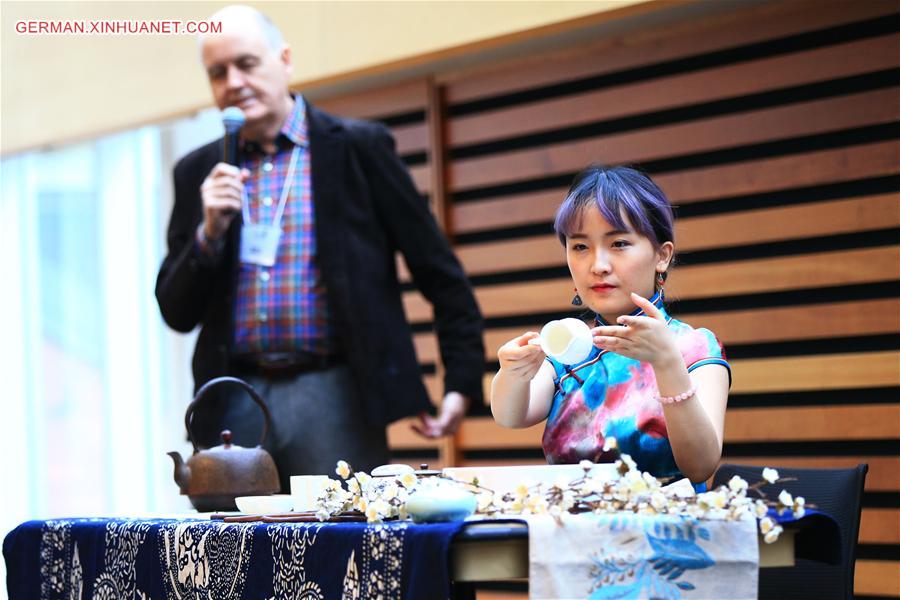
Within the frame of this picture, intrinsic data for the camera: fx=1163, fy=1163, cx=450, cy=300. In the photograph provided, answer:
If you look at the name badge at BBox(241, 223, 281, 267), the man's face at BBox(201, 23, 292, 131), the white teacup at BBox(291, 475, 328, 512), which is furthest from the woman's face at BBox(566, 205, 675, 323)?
the man's face at BBox(201, 23, 292, 131)

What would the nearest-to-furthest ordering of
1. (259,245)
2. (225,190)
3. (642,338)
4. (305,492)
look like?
(642,338)
(305,492)
(225,190)
(259,245)

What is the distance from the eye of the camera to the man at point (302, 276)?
118 inches

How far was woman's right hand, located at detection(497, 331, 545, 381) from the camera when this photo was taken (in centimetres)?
176

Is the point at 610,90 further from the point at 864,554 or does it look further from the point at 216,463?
the point at 216,463

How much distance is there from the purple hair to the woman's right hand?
0.22 m

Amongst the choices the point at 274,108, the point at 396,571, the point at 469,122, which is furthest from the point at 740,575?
the point at 469,122

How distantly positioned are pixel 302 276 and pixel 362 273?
18 cm

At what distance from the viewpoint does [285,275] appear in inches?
121

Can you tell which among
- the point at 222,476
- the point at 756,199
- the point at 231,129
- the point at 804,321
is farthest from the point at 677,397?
the point at 756,199

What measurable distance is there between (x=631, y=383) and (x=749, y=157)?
2474 millimetres

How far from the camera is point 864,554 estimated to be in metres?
3.86

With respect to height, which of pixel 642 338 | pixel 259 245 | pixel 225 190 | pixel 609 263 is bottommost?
pixel 642 338

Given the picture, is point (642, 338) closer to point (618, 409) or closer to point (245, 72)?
point (618, 409)

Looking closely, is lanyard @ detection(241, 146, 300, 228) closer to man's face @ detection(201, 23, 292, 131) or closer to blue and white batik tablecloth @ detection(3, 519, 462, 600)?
man's face @ detection(201, 23, 292, 131)
